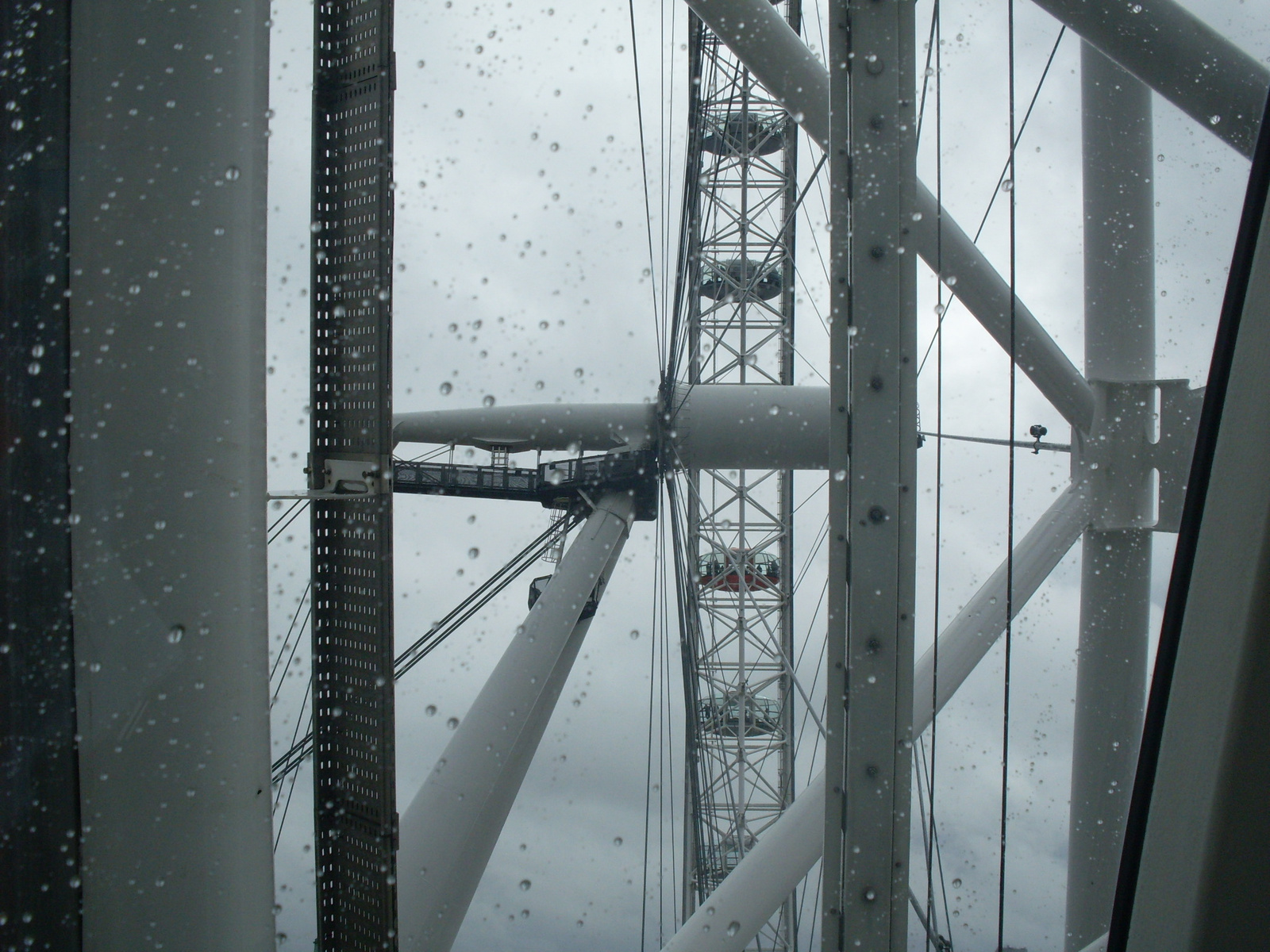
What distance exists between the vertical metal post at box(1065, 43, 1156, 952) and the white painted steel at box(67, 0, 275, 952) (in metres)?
3.12

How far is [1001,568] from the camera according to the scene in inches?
145

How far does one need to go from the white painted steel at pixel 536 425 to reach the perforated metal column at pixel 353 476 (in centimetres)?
362

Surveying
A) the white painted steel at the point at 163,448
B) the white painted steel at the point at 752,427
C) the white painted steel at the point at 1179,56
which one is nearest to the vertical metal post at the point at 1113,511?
the white painted steel at the point at 1179,56

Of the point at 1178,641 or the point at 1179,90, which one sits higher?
the point at 1179,90

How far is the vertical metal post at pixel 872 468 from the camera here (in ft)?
6.34

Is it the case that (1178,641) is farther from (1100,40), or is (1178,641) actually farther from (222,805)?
(1100,40)

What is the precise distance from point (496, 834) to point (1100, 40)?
3.44 meters

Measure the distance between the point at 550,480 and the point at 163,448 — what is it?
4392 millimetres

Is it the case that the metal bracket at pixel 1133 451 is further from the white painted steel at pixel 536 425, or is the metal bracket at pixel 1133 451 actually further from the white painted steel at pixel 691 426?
the white painted steel at pixel 536 425

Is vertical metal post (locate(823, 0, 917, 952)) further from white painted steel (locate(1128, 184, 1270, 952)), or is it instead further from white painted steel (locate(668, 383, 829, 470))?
white painted steel (locate(668, 383, 829, 470))

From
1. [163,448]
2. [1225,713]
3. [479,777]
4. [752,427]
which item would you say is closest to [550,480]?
[752,427]

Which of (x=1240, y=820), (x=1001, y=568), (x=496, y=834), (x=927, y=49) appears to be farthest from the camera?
(x=1001, y=568)

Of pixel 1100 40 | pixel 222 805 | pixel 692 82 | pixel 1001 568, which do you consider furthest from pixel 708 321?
pixel 222 805

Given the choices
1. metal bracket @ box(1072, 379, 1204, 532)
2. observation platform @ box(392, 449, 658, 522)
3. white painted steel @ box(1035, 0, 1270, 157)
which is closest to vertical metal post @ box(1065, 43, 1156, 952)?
metal bracket @ box(1072, 379, 1204, 532)
